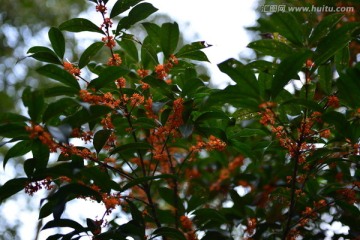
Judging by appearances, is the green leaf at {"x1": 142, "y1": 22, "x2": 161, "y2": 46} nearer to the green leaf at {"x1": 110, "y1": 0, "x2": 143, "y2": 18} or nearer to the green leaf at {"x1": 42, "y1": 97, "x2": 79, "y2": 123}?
the green leaf at {"x1": 110, "y1": 0, "x2": 143, "y2": 18}

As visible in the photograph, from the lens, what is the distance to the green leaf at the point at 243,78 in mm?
1289

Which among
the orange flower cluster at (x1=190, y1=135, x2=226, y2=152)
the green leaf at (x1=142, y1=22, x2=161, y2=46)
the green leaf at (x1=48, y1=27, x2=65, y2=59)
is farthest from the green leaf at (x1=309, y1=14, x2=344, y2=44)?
the green leaf at (x1=48, y1=27, x2=65, y2=59)

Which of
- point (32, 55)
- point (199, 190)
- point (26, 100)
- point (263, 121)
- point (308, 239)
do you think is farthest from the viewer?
point (199, 190)

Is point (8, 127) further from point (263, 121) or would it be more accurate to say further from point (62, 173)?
point (263, 121)

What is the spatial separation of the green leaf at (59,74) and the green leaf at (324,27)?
889 millimetres

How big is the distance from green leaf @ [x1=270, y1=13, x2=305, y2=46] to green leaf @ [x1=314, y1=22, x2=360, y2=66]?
0.39 feet

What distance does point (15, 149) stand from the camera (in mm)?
1526

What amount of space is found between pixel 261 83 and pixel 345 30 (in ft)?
1.17

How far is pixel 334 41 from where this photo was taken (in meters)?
1.32

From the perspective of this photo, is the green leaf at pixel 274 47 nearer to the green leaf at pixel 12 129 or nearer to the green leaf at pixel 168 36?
the green leaf at pixel 168 36

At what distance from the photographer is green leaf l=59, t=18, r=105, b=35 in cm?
155

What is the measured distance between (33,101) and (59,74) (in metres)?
0.21

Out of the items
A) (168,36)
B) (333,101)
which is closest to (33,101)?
(168,36)

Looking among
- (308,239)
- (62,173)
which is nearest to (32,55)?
(62,173)
